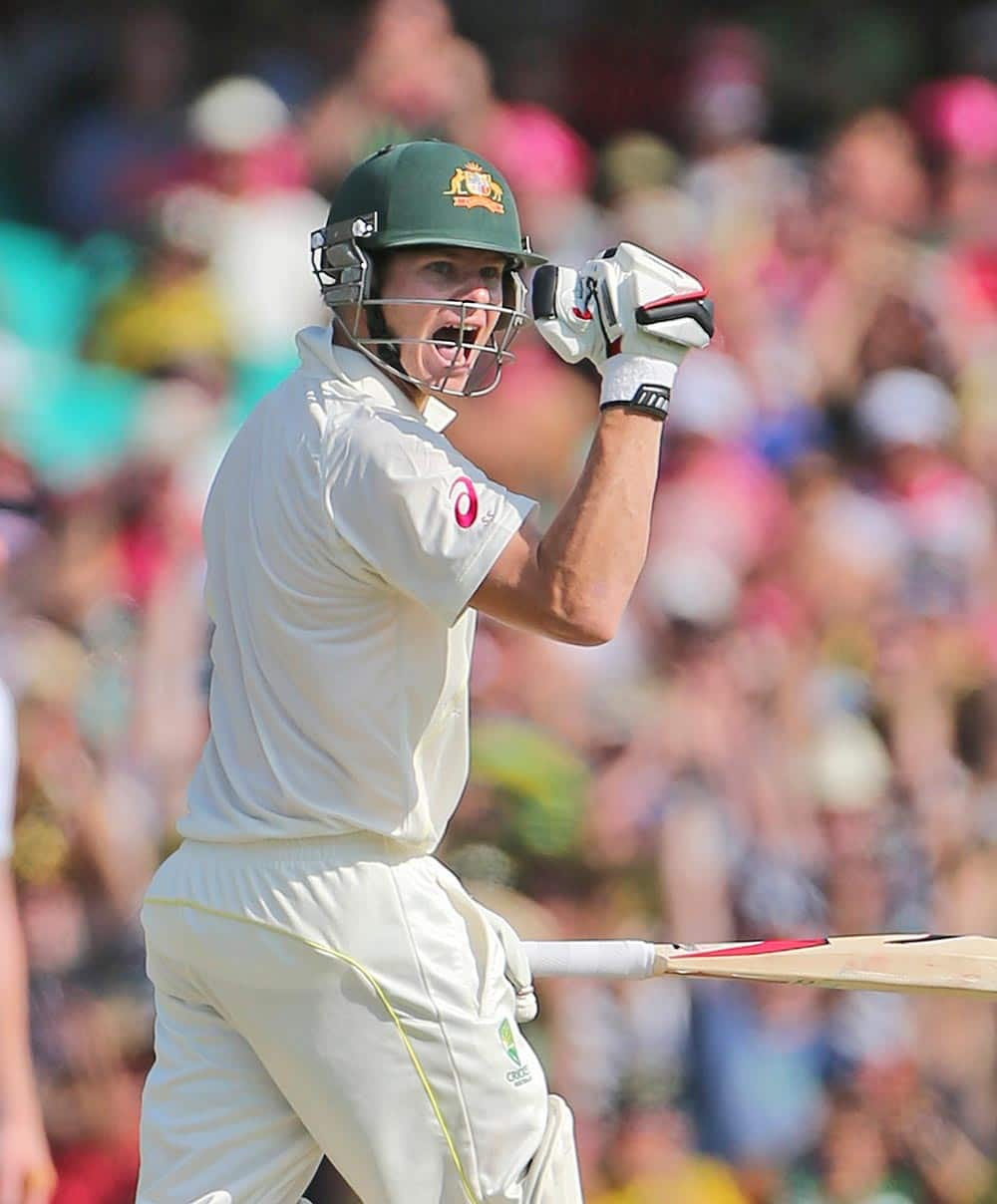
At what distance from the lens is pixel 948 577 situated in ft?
20.3

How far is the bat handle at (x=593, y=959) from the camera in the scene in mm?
3031

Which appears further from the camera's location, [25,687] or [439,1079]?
[25,687]

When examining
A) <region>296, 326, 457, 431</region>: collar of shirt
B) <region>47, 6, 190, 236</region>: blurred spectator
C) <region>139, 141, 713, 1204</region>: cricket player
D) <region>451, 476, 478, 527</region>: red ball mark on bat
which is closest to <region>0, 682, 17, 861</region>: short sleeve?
<region>139, 141, 713, 1204</region>: cricket player

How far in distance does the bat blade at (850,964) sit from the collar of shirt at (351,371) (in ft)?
2.89

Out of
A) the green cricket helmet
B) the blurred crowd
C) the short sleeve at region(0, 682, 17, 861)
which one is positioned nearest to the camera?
the green cricket helmet

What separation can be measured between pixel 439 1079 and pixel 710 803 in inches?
108

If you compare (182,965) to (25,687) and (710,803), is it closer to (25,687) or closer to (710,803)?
(25,687)

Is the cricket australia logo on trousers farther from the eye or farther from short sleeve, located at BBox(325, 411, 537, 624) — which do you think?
the eye

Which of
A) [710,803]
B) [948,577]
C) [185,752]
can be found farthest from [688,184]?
[185,752]

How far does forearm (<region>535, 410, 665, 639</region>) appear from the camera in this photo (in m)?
2.62

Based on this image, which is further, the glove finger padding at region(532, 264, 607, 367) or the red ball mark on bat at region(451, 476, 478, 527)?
the glove finger padding at region(532, 264, 607, 367)

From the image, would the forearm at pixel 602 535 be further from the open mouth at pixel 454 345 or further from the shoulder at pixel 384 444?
the open mouth at pixel 454 345

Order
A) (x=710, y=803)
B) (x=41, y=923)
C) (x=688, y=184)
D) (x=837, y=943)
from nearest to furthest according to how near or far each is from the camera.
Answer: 1. (x=837, y=943)
2. (x=41, y=923)
3. (x=710, y=803)
4. (x=688, y=184)

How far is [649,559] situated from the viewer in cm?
567
